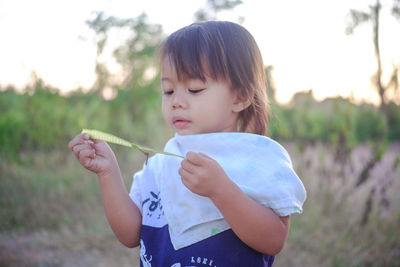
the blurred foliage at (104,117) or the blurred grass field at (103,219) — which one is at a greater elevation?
the blurred foliage at (104,117)

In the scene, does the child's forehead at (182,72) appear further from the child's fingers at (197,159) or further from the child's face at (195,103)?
the child's fingers at (197,159)

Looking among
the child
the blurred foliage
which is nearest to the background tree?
the blurred foliage

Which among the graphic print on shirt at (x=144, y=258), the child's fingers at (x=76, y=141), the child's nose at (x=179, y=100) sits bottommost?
the graphic print on shirt at (x=144, y=258)

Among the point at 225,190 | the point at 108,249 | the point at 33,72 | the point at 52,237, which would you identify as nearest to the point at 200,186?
the point at 225,190

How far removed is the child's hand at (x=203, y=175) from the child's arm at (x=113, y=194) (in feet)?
1.39

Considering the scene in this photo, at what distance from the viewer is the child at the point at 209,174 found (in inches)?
45.4

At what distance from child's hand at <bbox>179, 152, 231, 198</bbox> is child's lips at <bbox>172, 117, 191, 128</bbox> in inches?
10.0

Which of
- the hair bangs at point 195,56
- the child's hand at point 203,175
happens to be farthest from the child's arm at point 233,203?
the hair bangs at point 195,56

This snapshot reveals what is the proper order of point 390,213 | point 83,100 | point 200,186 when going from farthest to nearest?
point 83,100
point 390,213
point 200,186

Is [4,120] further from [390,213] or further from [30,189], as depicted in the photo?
[390,213]

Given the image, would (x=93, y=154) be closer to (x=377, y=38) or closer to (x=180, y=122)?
(x=180, y=122)

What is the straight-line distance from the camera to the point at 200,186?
111 centimetres

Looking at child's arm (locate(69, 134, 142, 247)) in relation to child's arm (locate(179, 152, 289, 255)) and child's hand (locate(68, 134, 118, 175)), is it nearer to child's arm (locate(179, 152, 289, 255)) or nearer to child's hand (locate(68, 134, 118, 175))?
child's hand (locate(68, 134, 118, 175))

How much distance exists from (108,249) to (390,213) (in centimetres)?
259
